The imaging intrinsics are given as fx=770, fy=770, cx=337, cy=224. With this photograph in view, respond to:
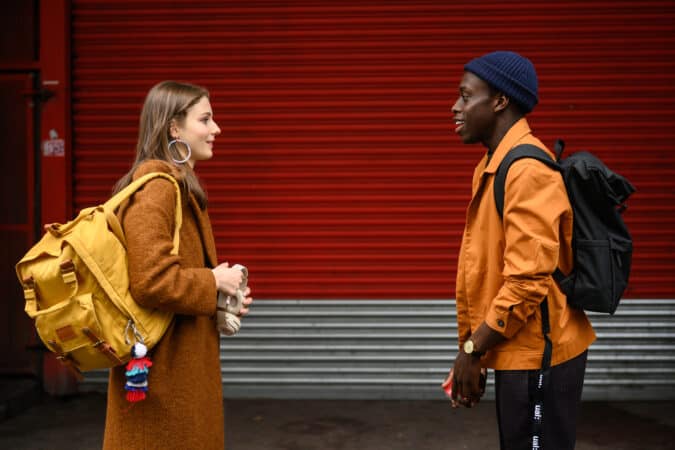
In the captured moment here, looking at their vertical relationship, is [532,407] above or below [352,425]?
above

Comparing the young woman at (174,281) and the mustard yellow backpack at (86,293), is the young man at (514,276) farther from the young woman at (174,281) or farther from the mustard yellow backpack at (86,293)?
the mustard yellow backpack at (86,293)

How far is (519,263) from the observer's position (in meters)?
2.66

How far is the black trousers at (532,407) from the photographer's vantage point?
2781 millimetres

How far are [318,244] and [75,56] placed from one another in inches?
102

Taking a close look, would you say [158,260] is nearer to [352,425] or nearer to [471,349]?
[471,349]

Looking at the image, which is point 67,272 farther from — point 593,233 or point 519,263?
point 593,233

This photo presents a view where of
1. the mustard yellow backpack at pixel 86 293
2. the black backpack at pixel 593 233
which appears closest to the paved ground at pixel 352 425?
the black backpack at pixel 593 233

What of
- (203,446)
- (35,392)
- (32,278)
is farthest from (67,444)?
(32,278)

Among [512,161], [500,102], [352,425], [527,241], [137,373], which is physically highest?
[500,102]

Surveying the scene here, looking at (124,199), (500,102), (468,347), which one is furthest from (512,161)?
(124,199)

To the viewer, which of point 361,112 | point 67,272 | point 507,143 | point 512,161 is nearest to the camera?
point 67,272

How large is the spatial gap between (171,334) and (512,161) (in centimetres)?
137

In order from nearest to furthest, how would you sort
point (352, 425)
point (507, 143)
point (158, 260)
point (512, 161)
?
1. point (158, 260)
2. point (512, 161)
3. point (507, 143)
4. point (352, 425)

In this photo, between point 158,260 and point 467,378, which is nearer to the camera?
point 158,260
